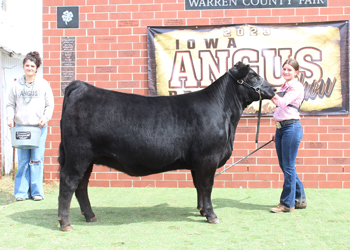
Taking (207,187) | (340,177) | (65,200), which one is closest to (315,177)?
Result: (340,177)

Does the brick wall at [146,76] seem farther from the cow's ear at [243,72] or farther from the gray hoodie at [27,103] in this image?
the cow's ear at [243,72]

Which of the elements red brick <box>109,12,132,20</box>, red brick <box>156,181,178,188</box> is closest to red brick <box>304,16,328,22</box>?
red brick <box>109,12,132,20</box>

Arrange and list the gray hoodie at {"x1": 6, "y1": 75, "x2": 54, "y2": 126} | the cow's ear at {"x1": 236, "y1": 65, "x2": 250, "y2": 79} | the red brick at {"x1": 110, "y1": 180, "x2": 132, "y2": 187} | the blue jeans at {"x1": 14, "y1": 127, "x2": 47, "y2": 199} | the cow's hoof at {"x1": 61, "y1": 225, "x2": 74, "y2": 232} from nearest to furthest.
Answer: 1. the cow's hoof at {"x1": 61, "y1": 225, "x2": 74, "y2": 232}
2. the cow's ear at {"x1": 236, "y1": 65, "x2": 250, "y2": 79}
3. the gray hoodie at {"x1": 6, "y1": 75, "x2": 54, "y2": 126}
4. the blue jeans at {"x1": 14, "y1": 127, "x2": 47, "y2": 199}
5. the red brick at {"x1": 110, "y1": 180, "x2": 132, "y2": 187}

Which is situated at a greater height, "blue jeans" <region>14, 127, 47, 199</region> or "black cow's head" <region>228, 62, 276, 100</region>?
"black cow's head" <region>228, 62, 276, 100</region>

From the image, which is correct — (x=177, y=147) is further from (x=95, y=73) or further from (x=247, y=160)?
(x=95, y=73)

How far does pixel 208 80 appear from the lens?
532cm

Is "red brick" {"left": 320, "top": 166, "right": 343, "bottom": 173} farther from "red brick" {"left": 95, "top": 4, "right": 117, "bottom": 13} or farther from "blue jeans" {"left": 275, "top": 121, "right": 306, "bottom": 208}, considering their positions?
"red brick" {"left": 95, "top": 4, "right": 117, "bottom": 13}

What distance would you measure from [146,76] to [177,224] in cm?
271

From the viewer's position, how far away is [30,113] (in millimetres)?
4438

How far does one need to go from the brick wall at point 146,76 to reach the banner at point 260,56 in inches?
5.4

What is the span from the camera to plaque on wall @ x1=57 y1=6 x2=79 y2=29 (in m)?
5.50

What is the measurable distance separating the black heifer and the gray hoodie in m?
1.26

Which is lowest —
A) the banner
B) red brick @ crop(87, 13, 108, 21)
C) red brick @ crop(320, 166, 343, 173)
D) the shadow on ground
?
the shadow on ground

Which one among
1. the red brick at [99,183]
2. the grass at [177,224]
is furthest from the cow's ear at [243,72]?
the red brick at [99,183]
